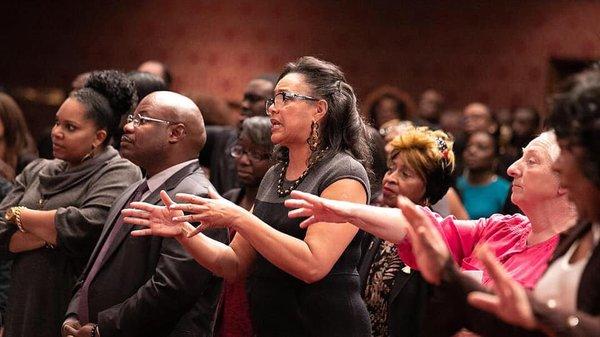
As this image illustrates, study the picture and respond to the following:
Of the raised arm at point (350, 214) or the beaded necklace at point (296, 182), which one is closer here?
the raised arm at point (350, 214)

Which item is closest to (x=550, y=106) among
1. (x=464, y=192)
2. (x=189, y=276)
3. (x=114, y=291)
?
(x=189, y=276)

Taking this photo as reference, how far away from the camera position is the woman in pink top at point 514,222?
10.2 feet

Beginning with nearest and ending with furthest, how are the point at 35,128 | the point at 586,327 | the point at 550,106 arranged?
the point at 586,327
the point at 550,106
the point at 35,128

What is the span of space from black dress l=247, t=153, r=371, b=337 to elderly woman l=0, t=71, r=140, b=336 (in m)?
0.99

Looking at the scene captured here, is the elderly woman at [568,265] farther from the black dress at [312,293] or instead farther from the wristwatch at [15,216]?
the wristwatch at [15,216]

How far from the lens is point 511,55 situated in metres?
10.4

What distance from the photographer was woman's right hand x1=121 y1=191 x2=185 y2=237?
11.7 feet

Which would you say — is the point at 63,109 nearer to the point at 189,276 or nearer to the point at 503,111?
the point at 189,276

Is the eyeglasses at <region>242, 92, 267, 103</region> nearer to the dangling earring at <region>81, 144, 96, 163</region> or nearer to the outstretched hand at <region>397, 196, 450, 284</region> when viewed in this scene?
the dangling earring at <region>81, 144, 96, 163</region>

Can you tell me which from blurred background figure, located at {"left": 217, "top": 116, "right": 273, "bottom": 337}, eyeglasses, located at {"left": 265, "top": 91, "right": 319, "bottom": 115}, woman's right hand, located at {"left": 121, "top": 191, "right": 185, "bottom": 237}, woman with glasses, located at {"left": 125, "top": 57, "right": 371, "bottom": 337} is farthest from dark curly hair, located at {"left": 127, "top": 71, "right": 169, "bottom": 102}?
woman's right hand, located at {"left": 121, "top": 191, "right": 185, "bottom": 237}

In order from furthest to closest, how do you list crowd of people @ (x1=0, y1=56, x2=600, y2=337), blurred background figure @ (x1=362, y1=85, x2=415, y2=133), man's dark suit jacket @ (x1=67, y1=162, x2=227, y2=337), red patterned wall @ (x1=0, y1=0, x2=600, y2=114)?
red patterned wall @ (x1=0, y1=0, x2=600, y2=114) < blurred background figure @ (x1=362, y1=85, x2=415, y2=133) < man's dark suit jacket @ (x1=67, y1=162, x2=227, y2=337) < crowd of people @ (x1=0, y1=56, x2=600, y2=337)

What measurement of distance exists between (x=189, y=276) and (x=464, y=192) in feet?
12.7

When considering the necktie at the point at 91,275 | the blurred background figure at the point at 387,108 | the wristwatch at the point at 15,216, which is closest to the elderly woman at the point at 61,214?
the wristwatch at the point at 15,216

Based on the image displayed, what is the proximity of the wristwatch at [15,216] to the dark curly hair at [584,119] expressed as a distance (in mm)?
2573
